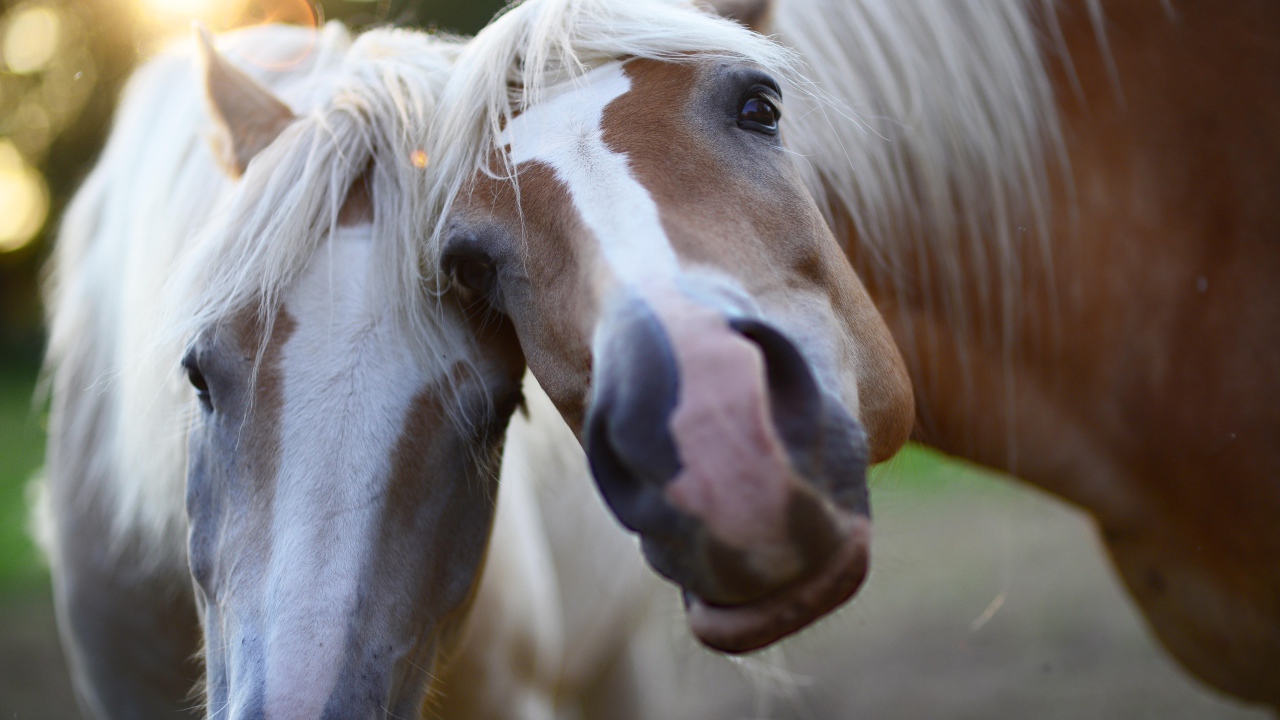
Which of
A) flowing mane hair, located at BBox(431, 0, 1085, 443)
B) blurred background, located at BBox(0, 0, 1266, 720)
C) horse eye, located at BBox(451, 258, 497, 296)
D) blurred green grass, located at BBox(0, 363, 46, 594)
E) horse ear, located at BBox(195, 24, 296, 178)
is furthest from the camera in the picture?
blurred green grass, located at BBox(0, 363, 46, 594)

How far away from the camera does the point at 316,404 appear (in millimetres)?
1123

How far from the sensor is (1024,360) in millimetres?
1890

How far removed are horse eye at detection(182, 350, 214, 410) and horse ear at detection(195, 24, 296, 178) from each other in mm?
366

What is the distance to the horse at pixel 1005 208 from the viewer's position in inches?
45.4

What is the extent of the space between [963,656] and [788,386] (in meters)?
3.73

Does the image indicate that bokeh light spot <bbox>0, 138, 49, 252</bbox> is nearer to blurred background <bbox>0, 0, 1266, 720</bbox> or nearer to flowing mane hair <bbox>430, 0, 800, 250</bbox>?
blurred background <bbox>0, 0, 1266, 720</bbox>

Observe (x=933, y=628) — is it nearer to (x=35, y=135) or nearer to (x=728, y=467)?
(x=728, y=467)

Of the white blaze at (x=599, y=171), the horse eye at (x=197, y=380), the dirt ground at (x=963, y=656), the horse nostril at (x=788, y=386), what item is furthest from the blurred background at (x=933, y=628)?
the horse eye at (x=197, y=380)

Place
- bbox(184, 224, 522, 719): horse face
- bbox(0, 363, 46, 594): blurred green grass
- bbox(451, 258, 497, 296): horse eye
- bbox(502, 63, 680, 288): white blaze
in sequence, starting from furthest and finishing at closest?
bbox(0, 363, 46, 594): blurred green grass
bbox(451, 258, 497, 296): horse eye
bbox(184, 224, 522, 719): horse face
bbox(502, 63, 680, 288): white blaze

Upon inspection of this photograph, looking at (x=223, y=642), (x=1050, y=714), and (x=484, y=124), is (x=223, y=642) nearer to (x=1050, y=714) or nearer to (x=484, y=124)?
(x=484, y=124)

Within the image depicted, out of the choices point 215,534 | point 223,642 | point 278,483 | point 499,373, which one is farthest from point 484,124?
point 223,642

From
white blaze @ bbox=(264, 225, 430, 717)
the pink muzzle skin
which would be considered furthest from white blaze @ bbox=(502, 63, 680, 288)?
white blaze @ bbox=(264, 225, 430, 717)

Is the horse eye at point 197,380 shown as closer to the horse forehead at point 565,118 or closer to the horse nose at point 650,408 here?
the horse forehead at point 565,118

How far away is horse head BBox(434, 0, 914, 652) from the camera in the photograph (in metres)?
0.81
